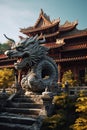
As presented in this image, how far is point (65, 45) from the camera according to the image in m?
28.2

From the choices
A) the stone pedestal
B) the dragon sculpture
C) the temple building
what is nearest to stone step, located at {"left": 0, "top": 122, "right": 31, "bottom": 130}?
the stone pedestal

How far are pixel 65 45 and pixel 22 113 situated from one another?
774 inches

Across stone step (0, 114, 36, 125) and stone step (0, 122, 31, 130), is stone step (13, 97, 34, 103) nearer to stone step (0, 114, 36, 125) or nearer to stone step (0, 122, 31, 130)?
stone step (0, 114, 36, 125)

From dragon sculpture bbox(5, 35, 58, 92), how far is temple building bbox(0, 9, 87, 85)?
12.0 metres

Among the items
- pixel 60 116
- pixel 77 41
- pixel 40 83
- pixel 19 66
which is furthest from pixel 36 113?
pixel 77 41

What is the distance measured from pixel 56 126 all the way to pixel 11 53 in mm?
4334

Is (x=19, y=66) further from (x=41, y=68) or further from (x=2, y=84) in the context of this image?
(x=2, y=84)

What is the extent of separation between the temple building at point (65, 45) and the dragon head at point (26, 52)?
12527 millimetres

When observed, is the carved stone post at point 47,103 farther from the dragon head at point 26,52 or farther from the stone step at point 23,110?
the dragon head at point 26,52

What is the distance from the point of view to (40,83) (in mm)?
10680

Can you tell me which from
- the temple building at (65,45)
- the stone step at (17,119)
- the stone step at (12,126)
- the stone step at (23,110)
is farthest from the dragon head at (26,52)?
the temple building at (65,45)

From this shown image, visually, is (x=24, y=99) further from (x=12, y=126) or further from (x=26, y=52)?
(x=12, y=126)

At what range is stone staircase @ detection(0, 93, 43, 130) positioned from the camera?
789 cm

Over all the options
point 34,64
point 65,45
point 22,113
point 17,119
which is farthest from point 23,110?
point 65,45
